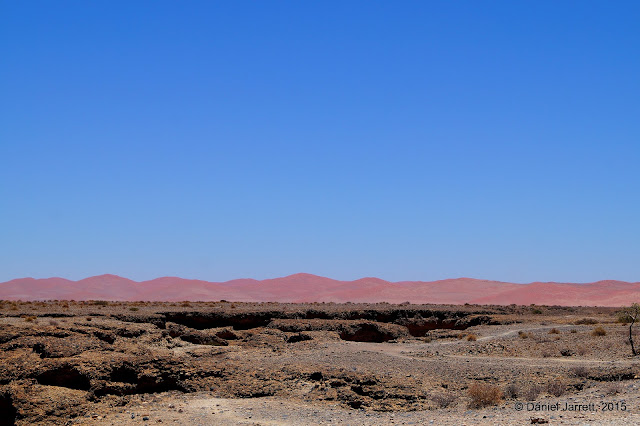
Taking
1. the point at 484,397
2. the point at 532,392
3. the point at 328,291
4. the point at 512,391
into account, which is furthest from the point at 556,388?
the point at 328,291

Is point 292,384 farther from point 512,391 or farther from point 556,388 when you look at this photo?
point 556,388

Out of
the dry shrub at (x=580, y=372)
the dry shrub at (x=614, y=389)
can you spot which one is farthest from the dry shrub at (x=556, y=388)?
the dry shrub at (x=580, y=372)

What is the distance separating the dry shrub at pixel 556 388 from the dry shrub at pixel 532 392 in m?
0.28

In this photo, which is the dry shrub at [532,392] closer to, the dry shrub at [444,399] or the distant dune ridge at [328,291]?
the dry shrub at [444,399]

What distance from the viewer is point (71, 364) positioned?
14805mm

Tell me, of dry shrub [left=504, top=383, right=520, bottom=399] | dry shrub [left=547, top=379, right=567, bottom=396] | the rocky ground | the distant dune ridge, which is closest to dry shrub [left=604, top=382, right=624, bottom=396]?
the rocky ground

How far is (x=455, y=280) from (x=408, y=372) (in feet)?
346

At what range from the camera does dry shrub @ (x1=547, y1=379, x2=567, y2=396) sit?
14.8 metres

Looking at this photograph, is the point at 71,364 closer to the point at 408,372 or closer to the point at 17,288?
the point at 408,372

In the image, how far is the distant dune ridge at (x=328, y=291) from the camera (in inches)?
3952

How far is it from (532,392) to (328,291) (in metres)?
105

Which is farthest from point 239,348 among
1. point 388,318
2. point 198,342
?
point 388,318

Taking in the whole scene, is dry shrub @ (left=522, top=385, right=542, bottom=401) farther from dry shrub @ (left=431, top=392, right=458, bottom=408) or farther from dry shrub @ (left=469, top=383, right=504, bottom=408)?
dry shrub @ (left=431, top=392, right=458, bottom=408)

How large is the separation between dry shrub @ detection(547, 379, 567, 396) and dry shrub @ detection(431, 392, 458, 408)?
8.78 ft
